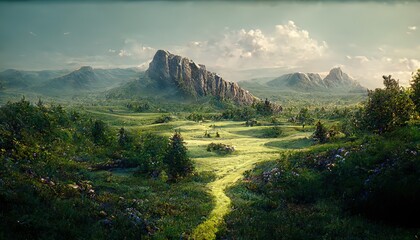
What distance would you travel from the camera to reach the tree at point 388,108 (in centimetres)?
3206

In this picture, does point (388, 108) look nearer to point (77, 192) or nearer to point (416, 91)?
point (416, 91)

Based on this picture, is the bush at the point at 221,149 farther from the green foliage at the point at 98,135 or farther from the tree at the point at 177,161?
the tree at the point at 177,161

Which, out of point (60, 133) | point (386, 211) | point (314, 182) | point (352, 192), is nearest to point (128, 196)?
point (314, 182)

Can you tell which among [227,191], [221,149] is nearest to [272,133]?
[221,149]

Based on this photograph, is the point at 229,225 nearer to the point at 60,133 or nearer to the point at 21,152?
the point at 21,152

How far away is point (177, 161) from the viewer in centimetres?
3475

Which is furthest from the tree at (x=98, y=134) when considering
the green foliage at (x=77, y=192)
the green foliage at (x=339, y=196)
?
the green foliage at (x=339, y=196)

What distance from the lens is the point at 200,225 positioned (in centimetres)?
1850

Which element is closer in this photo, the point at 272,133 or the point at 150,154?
the point at 150,154

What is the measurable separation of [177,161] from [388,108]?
22615 mm

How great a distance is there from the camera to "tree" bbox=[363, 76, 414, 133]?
32062 millimetres

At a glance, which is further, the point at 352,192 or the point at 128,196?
the point at 128,196

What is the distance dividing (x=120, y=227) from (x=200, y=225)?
443 centimetres

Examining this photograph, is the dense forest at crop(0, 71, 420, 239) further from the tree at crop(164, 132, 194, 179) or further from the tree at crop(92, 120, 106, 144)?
the tree at crop(92, 120, 106, 144)
